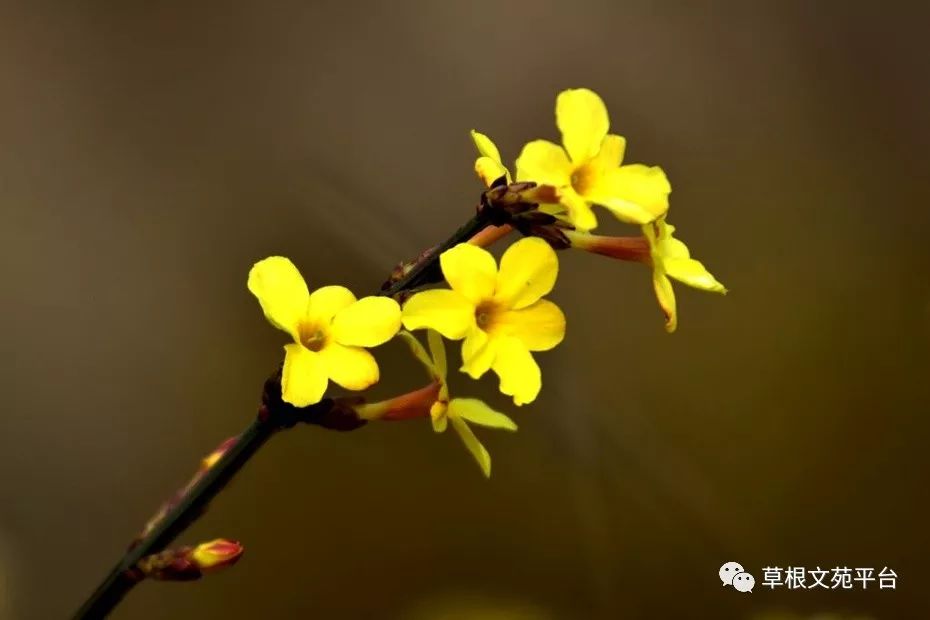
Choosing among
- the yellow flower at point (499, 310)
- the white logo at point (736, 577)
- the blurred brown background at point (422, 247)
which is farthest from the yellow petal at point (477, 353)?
the white logo at point (736, 577)

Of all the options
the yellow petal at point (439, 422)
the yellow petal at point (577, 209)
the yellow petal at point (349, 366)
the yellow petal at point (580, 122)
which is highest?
the yellow petal at point (580, 122)

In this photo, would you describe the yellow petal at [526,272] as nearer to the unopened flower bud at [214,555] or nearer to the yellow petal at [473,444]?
the yellow petal at [473,444]

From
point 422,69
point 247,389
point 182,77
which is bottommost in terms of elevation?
point 247,389

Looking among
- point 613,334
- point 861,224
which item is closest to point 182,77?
point 613,334

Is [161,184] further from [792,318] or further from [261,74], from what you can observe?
[792,318]

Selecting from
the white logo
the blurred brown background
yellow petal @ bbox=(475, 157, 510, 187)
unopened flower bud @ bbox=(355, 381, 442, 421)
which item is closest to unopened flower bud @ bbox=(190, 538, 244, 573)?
unopened flower bud @ bbox=(355, 381, 442, 421)

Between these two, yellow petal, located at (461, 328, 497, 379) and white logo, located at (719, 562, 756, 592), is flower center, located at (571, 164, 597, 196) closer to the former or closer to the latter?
yellow petal, located at (461, 328, 497, 379)
